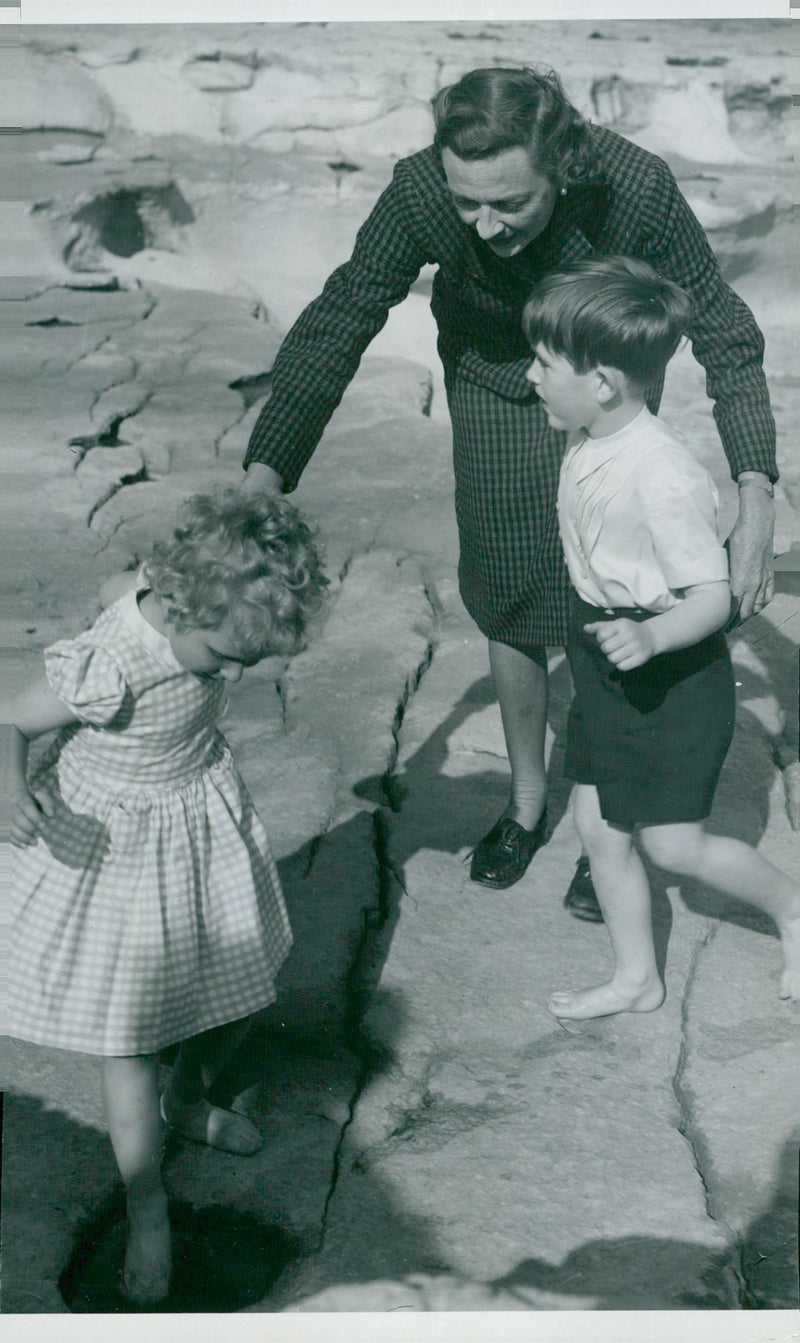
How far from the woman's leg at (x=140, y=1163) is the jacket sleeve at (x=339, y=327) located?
36.7 inches

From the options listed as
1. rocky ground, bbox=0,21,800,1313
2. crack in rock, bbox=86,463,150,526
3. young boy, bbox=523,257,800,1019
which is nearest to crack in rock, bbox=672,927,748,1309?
rocky ground, bbox=0,21,800,1313

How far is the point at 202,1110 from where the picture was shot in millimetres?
2010

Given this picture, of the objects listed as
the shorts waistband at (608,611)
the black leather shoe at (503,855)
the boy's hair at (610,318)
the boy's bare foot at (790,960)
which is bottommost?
the black leather shoe at (503,855)

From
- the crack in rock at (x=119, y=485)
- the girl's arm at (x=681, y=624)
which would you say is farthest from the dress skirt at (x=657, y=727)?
the crack in rock at (x=119, y=485)

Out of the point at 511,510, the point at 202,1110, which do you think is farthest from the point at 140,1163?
the point at 511,510

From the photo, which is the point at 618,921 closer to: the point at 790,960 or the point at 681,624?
the point at 790,960

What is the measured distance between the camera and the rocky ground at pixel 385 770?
1.87 meters

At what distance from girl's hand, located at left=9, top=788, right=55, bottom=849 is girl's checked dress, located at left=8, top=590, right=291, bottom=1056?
0.01 m

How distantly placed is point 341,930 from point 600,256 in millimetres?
1221

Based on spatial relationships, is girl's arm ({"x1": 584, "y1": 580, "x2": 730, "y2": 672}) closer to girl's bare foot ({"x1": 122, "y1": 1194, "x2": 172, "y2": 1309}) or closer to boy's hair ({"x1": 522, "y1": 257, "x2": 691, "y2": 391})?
boy's hair ({"x1": 522, "y1": 257, "x2": 691, "y2": 391})

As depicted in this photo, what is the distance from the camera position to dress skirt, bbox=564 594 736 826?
2.05 meters

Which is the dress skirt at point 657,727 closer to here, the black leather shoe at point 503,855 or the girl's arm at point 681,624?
the girl's arm at point 681,624

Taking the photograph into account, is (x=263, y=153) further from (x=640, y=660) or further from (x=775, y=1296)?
(x=775, y=1296)

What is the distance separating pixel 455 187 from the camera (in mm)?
2062
